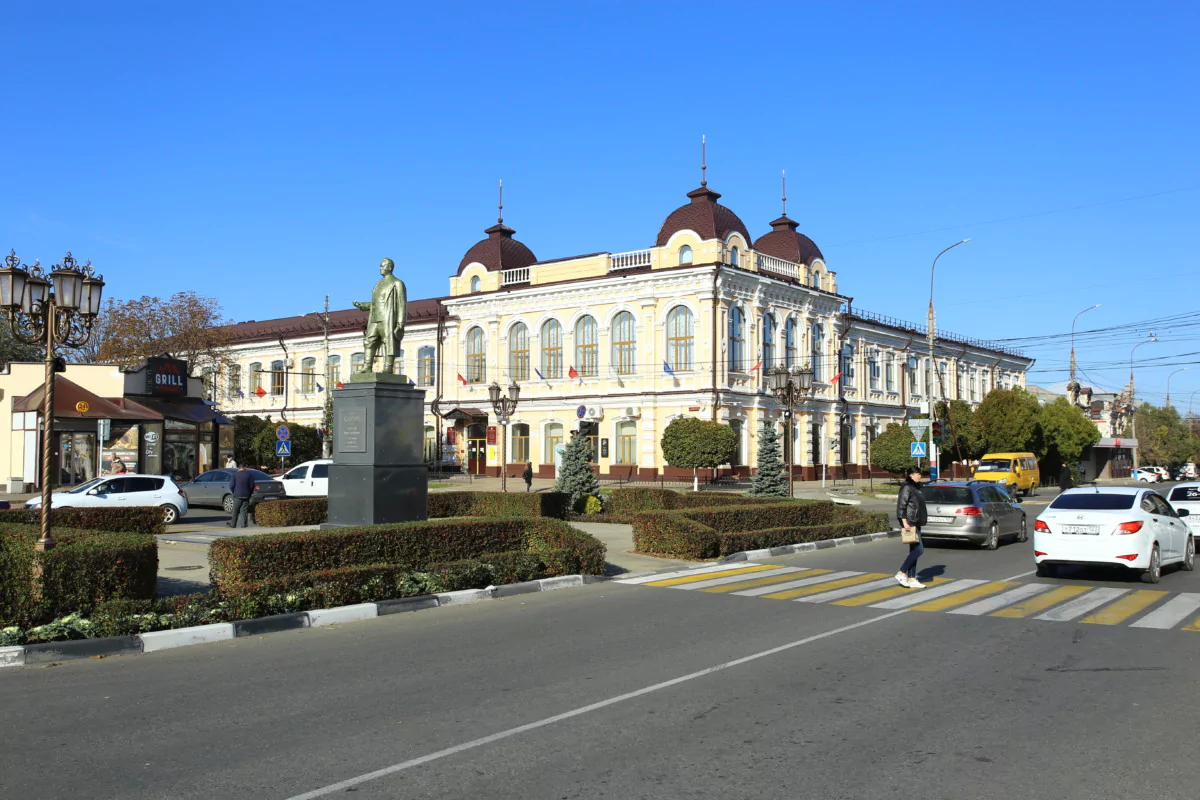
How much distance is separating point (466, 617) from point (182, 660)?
3571 mm

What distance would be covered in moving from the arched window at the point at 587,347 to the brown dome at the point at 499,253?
7344 millimetres

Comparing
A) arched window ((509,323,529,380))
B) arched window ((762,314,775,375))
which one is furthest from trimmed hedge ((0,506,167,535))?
arched window ((762,314,775,375))

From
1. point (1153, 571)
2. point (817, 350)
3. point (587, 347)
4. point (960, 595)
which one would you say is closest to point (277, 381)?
point (587, 347)

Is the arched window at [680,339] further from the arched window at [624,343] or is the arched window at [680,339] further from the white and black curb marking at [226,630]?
the white and black curb marking at [226,630]

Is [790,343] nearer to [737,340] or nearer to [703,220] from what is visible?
[737,340]

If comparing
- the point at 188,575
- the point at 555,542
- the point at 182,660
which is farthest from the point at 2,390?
the point at 182,660

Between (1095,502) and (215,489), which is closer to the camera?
(1095,502)

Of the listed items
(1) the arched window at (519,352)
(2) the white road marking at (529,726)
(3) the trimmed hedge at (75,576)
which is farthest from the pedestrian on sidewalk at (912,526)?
(1) the arched window at (519,352)

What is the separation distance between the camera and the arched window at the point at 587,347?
179 feet

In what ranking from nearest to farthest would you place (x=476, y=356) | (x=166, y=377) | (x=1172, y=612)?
(x=1172, y=612), (x=166, y=377), (x=476, y=356)

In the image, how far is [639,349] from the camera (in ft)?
173

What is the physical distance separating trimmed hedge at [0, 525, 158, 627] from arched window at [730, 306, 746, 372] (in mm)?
42126

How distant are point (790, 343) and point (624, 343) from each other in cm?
996

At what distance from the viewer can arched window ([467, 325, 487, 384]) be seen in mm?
59906
